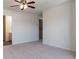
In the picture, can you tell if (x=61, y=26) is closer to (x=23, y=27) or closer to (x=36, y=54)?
(x=36, y=54)

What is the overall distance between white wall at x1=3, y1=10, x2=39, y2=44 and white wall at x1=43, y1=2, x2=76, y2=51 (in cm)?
161

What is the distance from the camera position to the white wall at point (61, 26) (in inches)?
185

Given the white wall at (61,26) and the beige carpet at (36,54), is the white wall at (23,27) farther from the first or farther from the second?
the beige carpet at (36,54)

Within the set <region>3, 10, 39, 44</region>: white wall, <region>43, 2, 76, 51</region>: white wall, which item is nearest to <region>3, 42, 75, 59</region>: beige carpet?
<region>43, 2, 76, 51</region>: white wall

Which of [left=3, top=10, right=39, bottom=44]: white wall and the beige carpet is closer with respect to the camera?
the beige carpet

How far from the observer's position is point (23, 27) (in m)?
6.96

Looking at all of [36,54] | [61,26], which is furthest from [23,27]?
Result: [36,54]

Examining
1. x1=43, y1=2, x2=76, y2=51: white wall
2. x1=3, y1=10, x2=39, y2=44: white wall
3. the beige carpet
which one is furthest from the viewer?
x1=3, y1=10, x2=39, y2=44: white wall

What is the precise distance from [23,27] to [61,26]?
3.14 meters

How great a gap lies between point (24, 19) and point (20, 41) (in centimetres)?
179

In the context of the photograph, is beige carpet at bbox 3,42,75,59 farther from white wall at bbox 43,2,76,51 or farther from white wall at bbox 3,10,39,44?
white wall at bbox 3,10,39,44

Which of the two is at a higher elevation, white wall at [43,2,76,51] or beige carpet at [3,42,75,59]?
white wall at [43,2,76,51]

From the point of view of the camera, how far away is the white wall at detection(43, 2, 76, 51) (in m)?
4.71

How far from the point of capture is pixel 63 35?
5.15 m
